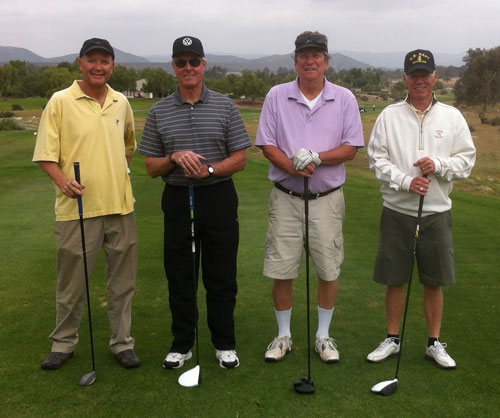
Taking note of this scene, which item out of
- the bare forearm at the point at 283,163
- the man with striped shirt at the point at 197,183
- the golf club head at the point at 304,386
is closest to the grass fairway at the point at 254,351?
the golf club head at the point at 304,386

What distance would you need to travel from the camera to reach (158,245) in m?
6.73

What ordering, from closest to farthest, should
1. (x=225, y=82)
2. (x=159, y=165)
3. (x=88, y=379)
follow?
1. (x=88, y=379)
2. (x=159, y=165)
3. (x=225, y=82)

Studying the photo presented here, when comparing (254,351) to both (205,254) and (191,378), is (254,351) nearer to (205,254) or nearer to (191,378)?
(191,378)

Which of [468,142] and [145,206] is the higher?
[468,142]

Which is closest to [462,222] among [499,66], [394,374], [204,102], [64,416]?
[394,374]

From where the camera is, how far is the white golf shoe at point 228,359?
3.76m

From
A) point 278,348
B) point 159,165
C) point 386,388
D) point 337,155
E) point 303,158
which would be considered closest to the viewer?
point 386,388

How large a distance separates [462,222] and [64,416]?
6.34 metres

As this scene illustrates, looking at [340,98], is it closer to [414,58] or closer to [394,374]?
[414,58]

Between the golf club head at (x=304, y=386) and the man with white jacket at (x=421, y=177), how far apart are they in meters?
0.64

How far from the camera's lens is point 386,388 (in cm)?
338

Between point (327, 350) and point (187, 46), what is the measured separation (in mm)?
2271

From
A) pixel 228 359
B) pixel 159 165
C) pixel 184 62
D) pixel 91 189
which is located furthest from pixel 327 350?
pixel 184 62

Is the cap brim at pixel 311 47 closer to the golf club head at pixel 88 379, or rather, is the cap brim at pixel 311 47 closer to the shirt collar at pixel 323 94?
the shirt collar at pixel 323 94
